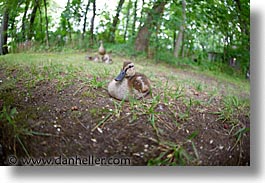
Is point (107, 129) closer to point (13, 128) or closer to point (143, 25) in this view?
point (13, 128)

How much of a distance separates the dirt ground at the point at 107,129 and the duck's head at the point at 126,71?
0.07 m

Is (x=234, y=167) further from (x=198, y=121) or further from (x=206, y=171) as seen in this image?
(x=198, y=121)

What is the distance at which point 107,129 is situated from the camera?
3.35 feet

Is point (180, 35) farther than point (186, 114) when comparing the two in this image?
Yes

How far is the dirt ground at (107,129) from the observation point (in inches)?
40.0

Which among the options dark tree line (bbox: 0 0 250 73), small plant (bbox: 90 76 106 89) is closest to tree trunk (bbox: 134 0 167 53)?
dark tree line (bbox: 0 0 250 73)

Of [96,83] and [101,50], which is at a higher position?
[101,50]

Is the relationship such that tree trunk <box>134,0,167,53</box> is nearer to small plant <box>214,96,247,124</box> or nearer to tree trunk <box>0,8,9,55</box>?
small plant <box>214,96,247,124</box>

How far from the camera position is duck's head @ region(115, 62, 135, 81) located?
108 cm

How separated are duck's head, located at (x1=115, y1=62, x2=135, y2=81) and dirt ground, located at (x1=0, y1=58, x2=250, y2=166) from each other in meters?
0.07

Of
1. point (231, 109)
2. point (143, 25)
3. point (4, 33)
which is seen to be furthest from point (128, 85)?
point (4, 33)

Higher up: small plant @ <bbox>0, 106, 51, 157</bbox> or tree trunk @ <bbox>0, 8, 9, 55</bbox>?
tree trunk @ <bbox>0, 8, 9, 55</bbox>

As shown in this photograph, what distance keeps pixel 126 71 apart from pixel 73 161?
36 cm

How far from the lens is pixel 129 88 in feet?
3.50
